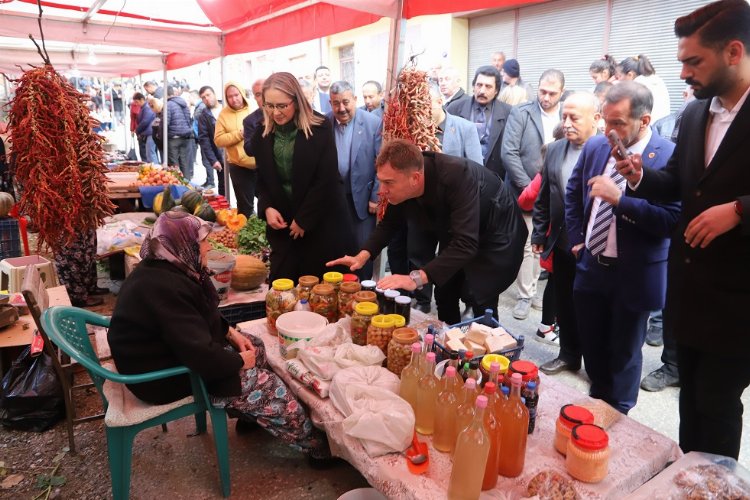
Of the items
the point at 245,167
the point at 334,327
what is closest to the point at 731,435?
the point at 334,327

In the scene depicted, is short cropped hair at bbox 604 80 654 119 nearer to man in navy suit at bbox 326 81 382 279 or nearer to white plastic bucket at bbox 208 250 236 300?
man in navy suit at bbox 326 81 382 279

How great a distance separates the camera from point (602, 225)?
258cm

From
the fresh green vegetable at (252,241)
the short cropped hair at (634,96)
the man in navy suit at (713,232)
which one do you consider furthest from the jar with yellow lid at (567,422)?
the fresh green vegetable at (252,241)

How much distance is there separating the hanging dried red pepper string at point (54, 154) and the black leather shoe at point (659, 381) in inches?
154

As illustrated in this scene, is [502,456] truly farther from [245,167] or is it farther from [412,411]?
[245,167]

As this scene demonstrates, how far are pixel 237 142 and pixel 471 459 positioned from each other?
4950 millimetres

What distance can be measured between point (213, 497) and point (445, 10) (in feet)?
9.87

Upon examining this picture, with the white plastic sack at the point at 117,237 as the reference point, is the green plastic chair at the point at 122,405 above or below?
below

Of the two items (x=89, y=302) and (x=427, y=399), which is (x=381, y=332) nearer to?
(x=427, y=399)

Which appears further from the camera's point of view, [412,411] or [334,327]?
[334,327]

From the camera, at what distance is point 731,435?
1.82 meters

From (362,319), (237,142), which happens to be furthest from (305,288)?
(237,142)

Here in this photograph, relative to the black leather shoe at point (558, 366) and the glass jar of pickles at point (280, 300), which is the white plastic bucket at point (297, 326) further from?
the black leather shoe at point (558, 366)

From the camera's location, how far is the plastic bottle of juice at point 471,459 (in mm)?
1356
